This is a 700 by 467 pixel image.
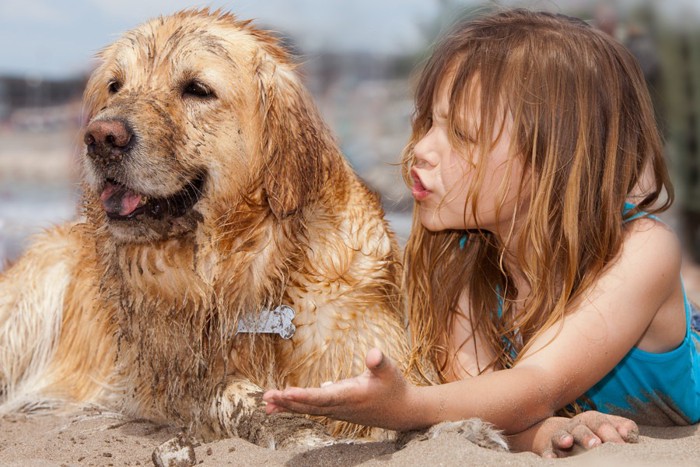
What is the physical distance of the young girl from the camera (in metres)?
2.36

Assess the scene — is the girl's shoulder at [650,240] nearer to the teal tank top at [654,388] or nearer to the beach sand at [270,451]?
the teal tank top at [654,388]

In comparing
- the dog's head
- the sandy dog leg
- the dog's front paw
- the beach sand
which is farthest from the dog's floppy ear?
the dog's front paw

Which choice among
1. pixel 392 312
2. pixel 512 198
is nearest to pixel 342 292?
pixel 392 312

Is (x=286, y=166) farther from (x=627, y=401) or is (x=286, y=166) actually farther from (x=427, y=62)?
(x=627, y=401)

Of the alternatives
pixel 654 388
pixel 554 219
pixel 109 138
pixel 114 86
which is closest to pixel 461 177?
pixel 554 219

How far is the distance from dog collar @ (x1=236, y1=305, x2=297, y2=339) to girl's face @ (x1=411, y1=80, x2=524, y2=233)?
1.77ft

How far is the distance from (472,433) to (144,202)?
1259 mm

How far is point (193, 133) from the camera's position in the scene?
2.67 meters

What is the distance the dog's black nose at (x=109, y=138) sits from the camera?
2.50 m

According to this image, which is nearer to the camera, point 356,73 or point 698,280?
point 698,280

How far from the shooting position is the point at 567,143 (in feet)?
8.39

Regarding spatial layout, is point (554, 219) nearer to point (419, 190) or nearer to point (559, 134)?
point (559, 134)

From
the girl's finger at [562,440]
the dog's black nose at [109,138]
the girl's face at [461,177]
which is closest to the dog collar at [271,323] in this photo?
the girl's face at [461,177]

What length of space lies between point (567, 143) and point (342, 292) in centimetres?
84
